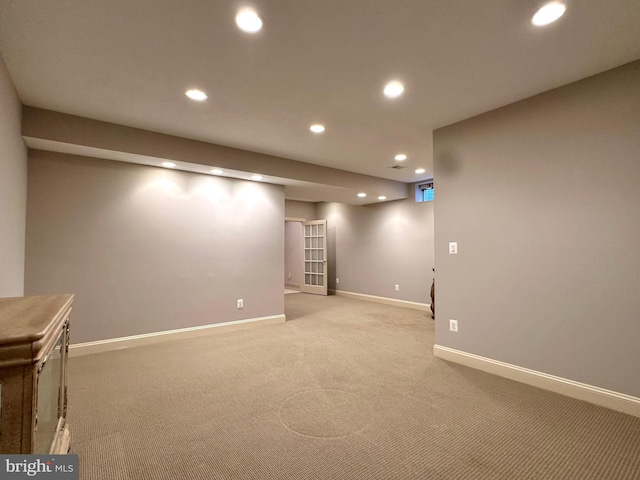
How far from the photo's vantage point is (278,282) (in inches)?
205

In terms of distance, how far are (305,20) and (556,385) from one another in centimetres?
339

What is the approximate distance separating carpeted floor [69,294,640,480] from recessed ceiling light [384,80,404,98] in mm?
2597

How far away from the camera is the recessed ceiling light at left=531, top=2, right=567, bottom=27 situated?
68.2 inches

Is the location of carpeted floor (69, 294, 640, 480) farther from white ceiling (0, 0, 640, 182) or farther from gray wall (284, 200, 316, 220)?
gray wall (284, 200, 316, 220)

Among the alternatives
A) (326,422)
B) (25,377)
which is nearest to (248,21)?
(25,377)

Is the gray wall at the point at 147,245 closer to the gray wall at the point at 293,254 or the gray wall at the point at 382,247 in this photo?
the gray wall at the point at 382,247

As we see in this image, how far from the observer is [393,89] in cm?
264

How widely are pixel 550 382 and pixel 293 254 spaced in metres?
7.77

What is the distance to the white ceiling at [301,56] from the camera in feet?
5.84

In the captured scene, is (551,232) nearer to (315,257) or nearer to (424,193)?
(424,193)

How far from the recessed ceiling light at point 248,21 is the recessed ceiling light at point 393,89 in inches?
46.0

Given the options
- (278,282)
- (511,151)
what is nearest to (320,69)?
(511,151)

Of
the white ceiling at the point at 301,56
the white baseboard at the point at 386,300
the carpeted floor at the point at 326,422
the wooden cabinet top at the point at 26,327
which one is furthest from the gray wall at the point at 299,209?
the wooden cabinet top at the point at 26,327

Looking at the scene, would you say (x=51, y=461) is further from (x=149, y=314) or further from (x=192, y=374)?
(x=149, y=314)
